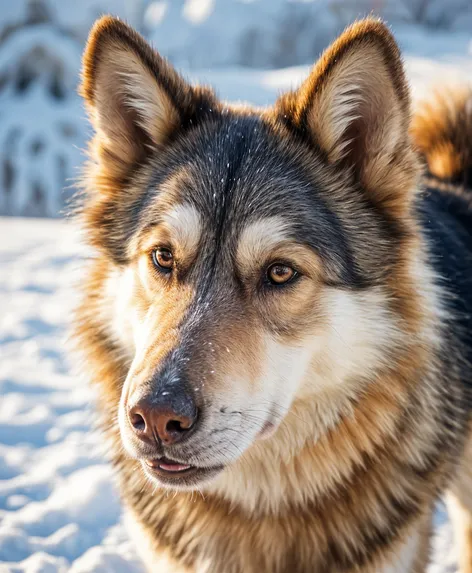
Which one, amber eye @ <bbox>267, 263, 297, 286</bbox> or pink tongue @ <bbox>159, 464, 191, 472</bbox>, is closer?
pink tongue @ <bbox>159, 464, 191, 472</bbox>

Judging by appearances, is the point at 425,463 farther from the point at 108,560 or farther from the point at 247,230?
the point at 108,560

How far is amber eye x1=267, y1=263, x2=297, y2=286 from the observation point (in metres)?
1.89

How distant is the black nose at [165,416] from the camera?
153 cm

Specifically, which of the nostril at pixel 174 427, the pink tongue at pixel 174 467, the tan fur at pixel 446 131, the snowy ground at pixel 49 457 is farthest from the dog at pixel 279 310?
the tan fur at pixel 446 131

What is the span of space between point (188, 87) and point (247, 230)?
77cm

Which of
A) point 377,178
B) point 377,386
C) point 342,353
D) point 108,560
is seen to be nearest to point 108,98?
point 377,178

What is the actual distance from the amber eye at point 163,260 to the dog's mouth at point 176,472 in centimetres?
64

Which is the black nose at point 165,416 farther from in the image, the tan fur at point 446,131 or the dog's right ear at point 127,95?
the tan fur at point 446,131

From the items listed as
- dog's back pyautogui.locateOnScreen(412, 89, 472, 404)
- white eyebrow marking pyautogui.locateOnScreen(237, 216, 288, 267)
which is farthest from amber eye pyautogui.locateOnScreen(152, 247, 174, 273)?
dog's back pyautogui.locateOnScreen(412, 89, 472, 404)

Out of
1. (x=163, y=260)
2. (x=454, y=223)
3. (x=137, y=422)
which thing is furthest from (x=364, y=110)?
(x=137, y=422)

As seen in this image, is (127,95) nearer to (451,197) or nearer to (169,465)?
(169,465)

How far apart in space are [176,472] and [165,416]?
0.82 ft

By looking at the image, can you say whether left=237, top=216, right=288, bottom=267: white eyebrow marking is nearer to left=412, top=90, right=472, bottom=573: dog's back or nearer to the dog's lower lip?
the dog's lower lip

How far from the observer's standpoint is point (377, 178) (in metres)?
2.08
